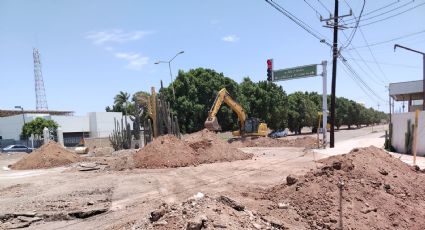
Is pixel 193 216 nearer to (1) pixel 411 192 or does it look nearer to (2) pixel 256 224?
(2) pixel 256 224

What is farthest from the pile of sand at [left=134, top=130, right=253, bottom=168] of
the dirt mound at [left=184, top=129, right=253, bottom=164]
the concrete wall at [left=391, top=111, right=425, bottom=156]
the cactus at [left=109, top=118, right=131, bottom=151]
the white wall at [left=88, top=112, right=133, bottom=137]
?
the white wall at [left=88, top=112, right=133, bottom=137]

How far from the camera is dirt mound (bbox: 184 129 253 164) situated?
21359 millimetres

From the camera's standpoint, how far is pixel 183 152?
2091 cm

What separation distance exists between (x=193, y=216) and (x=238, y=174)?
923 centimetres

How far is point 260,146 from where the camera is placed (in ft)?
109

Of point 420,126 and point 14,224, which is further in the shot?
point 420,126

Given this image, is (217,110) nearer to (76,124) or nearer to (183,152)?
(183,152)

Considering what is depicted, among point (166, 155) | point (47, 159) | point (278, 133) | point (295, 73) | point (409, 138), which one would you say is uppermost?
point (295, 73)

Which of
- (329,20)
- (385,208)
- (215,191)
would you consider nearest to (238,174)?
(215,191)

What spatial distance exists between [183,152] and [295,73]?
13.1 m

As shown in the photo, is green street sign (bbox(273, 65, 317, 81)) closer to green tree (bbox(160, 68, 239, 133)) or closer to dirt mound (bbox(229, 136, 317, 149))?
dirt mound (bbox(229, 136, 317, 149))

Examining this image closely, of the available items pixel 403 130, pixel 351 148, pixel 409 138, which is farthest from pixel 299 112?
pixel 409 138

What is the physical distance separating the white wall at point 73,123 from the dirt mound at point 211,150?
5224 cm

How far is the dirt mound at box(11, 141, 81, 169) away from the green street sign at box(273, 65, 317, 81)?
610 inches
